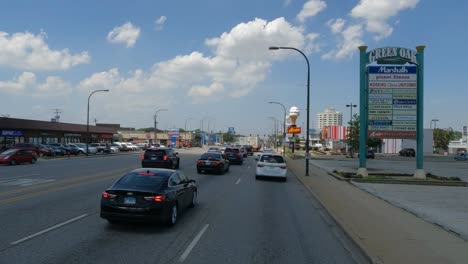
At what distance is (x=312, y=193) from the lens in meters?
17.2

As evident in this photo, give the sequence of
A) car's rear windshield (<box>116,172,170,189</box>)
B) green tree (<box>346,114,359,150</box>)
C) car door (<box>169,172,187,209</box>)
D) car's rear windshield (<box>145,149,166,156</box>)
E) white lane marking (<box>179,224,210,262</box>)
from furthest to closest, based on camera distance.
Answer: green tree (<box>346,114,359,150</box>) → car's rear windshield (<box>145,149,166,156</box>) → car door (<box>169,172,187,209</box>) → car's rear windshield (<box>116,172,170,189</box>) → white lane marking (<box>179,224,210,262</box>)

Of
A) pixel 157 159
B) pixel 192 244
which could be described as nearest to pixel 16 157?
pixel 157 159

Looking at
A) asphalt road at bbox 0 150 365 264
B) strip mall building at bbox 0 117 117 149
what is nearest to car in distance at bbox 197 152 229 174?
asphalt road at bbox 0 150 365 264

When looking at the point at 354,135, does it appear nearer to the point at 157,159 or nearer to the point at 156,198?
the point at 157,159

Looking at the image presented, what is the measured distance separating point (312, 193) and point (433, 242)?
349 inches

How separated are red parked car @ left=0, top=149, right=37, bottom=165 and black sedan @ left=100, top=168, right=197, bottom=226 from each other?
2868 centimetres

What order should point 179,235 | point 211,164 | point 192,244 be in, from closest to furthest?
1. point 192,244
2. point 179,235
3. point 211,164

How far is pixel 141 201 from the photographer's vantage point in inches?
352

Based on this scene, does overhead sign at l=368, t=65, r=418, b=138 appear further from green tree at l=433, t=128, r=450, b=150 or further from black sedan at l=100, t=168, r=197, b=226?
green tree at l=433, t=128, r=450, b=150

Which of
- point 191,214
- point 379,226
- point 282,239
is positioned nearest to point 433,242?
point 379,226

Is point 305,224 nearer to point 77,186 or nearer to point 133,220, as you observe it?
point 133,220

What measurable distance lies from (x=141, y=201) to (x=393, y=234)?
5.69 meters

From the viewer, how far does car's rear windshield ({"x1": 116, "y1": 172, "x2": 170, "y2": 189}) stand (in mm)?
9625

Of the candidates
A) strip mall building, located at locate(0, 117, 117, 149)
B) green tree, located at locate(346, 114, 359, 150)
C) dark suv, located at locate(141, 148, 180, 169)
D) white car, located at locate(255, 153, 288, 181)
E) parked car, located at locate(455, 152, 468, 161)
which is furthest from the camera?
parked car, located at locate(455, 152, 468, 161)
